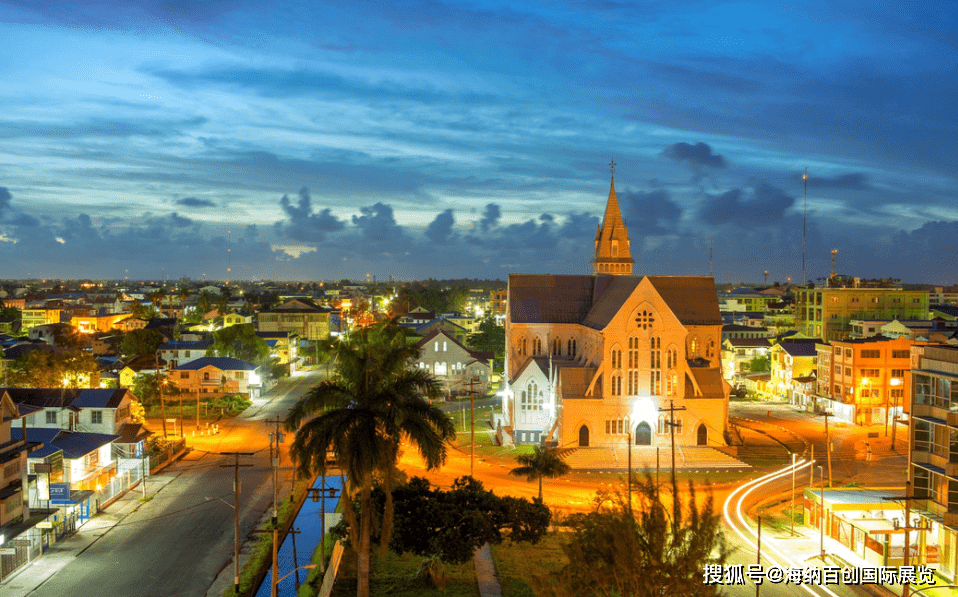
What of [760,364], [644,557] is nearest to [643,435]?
[644,557]

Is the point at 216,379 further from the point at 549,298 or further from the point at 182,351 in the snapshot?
the point at 549,298

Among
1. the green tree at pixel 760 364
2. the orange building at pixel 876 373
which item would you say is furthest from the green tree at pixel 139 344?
the orange building at pixel 876 373

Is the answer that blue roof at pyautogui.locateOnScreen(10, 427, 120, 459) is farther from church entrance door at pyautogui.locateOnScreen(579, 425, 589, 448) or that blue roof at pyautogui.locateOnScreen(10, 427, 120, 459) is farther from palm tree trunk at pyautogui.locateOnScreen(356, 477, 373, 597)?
church entrance door at pyautogui.locateOnScreen(579, 425, 589, 448)

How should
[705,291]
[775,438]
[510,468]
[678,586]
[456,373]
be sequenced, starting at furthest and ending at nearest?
[456,373], [705,291], [775,438], [510,468], [678,586]

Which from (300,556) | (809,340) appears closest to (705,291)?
(809,340)

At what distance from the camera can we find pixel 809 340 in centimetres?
8288

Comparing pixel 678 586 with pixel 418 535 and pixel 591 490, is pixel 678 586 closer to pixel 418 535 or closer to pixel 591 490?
pixel 418 535

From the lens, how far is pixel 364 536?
87.6ft

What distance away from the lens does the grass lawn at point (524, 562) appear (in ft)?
100

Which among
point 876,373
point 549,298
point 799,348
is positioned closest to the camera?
point 549,298

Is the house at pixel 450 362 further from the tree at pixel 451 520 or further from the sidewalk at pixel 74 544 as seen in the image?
the tree at pixel 451 520

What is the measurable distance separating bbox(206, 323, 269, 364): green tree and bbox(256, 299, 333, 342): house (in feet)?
139

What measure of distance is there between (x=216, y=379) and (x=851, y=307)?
268 ft

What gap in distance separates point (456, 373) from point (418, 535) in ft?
174
